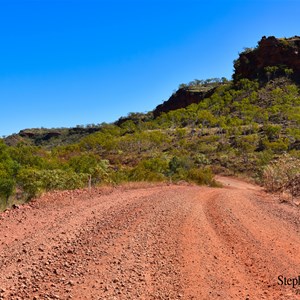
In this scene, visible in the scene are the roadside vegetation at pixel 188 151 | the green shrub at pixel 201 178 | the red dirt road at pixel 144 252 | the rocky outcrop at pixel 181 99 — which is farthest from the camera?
the rocky outcrop at pixel 181 99

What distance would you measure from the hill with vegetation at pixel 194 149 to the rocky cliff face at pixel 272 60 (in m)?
0.56

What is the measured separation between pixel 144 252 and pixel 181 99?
133 m

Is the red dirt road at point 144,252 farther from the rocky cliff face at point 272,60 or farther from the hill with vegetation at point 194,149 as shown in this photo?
the rocky cliff face at point 272,60

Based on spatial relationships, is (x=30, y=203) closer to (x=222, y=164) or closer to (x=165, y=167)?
(x=165, y=167)

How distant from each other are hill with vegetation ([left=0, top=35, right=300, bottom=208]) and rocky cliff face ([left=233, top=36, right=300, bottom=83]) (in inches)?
22.0

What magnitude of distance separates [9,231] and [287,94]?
87196 mm

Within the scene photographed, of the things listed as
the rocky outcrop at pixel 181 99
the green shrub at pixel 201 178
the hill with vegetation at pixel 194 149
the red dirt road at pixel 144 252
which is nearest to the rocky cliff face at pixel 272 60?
the hill with vegetation at pixel 194 149

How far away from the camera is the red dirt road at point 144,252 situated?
4328 mm

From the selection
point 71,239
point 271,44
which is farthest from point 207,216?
point 271,44

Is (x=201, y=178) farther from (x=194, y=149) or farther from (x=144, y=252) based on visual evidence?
(x=194, y=149)

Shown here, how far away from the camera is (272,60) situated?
10375 cm

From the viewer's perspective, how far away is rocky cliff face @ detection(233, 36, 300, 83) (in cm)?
9975

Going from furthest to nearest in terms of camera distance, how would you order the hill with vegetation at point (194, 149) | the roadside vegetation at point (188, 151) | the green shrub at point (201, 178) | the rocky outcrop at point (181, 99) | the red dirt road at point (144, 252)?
the rocky outcrop at point (181, 99), the green shrub at point (201, 178), the roadside vegetation at point (188, 151), the hill with vegetation at point (194, 149), the red dirt road at point (144, 252)

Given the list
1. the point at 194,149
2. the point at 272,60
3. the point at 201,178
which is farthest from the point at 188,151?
the point at 272,60
